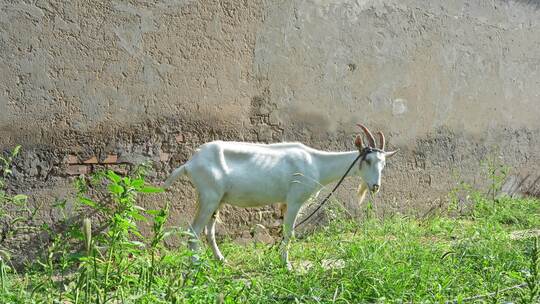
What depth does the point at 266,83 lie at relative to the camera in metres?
6.35

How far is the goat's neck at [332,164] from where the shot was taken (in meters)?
5.59

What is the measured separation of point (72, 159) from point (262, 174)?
4.58ft

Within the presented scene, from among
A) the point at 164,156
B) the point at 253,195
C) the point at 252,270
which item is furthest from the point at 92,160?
the point at 252,270

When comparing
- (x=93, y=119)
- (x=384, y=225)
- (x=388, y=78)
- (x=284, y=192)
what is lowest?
(x=384, y=225)

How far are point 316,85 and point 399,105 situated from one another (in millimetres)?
1203

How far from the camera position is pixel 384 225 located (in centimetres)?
681

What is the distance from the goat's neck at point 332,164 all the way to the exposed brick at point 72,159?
1.81 meters

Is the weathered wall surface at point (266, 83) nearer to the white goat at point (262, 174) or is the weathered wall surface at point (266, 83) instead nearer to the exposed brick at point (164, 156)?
A: the exposed brick at point (164, 156)

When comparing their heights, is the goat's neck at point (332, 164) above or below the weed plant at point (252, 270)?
above

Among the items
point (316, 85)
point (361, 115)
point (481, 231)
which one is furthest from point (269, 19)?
point (481, 231)

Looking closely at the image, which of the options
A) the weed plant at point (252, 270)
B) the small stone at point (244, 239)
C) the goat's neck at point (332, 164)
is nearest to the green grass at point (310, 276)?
the weed plant at point (252, 270)

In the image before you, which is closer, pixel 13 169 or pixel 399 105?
pixel 13 169

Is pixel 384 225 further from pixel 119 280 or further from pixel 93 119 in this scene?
pixel 119 280

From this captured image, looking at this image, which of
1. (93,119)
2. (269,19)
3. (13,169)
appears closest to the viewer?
(13,169)
